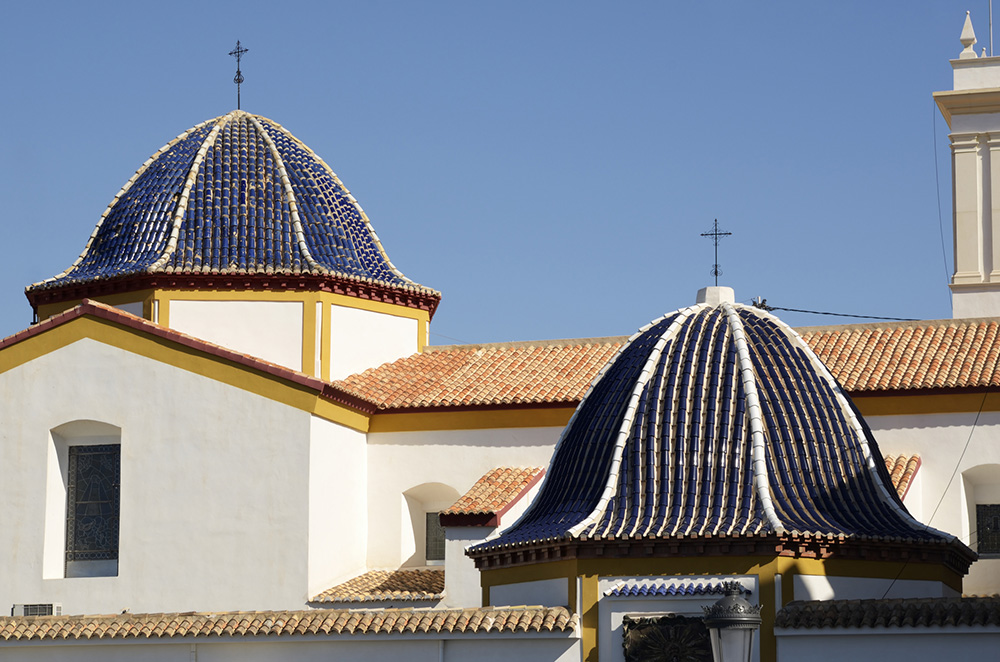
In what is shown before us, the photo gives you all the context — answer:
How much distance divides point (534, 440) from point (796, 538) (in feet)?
30.6

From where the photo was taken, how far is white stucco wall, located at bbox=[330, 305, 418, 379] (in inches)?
1174

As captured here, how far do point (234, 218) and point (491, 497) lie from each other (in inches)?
295

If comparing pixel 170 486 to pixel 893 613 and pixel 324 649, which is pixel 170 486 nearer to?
pixel 324 649

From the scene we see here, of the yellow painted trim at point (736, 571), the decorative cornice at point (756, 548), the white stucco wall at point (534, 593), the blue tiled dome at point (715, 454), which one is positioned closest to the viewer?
the yellow painted trim at point (736, 571)

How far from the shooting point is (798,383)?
22.5 m

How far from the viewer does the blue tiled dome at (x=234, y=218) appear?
98.0ft

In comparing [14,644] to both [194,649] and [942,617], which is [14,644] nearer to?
[194,649]

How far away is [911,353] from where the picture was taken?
28688 millimetres

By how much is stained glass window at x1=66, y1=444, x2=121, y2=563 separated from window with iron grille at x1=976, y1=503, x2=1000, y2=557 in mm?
14080

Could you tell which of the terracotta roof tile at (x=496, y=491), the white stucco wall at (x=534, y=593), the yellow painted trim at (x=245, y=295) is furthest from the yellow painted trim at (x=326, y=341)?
the white stucco wall at (x=534, y=593)

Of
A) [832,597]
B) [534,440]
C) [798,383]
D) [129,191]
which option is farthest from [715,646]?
[129,191]

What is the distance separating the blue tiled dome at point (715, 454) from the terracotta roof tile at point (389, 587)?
462cm

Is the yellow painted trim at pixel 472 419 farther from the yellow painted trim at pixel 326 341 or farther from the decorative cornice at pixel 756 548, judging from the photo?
the decorative cornice at pixel 756 548

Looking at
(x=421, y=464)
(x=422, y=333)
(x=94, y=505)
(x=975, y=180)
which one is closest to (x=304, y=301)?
(x=422, y=333)
